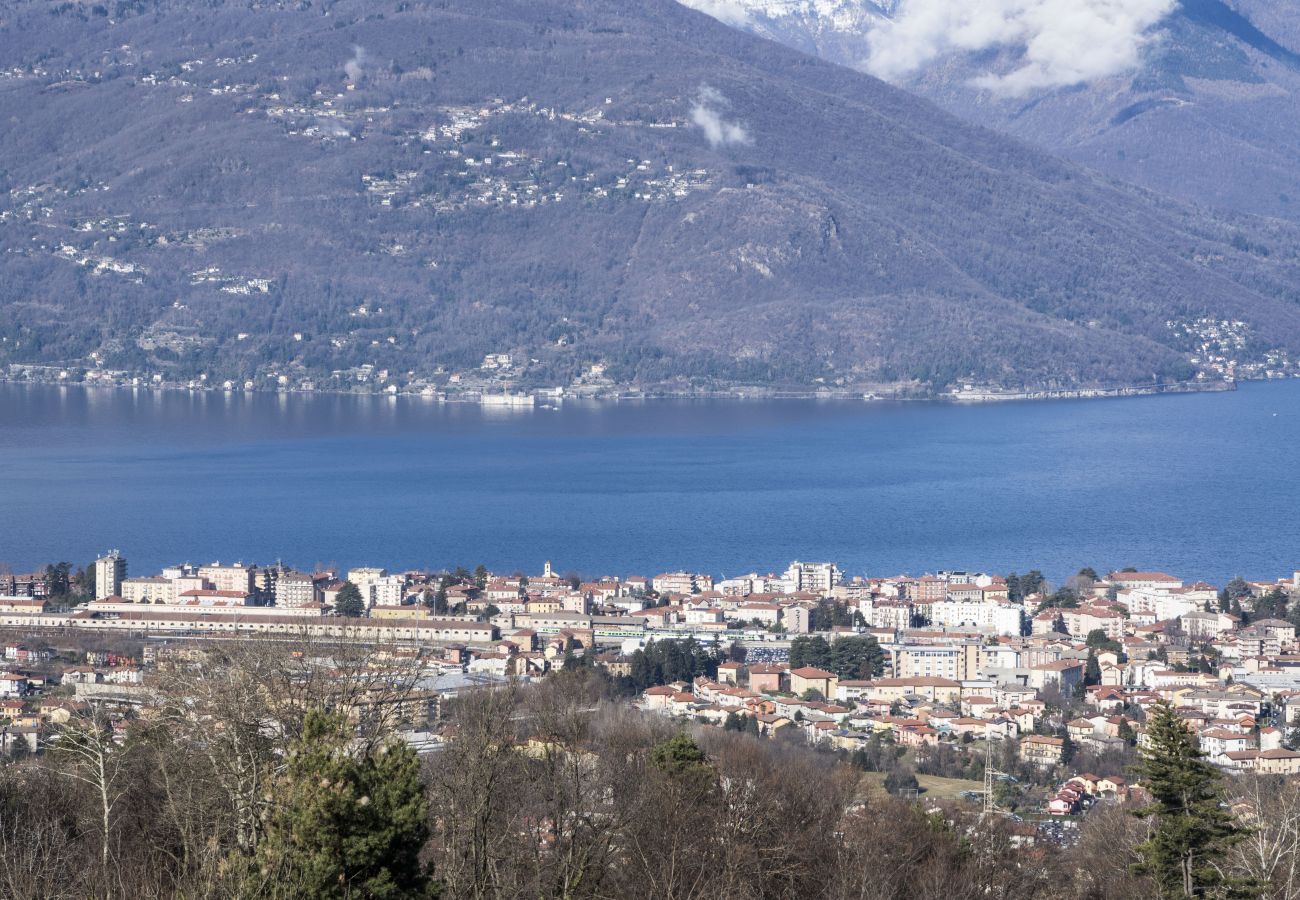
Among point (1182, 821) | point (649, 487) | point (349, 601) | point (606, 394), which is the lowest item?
point (349, 601)

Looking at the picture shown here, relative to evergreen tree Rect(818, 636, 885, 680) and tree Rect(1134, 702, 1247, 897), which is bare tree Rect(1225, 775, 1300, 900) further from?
evergreen tree Rect(818, 636, 885, 680)

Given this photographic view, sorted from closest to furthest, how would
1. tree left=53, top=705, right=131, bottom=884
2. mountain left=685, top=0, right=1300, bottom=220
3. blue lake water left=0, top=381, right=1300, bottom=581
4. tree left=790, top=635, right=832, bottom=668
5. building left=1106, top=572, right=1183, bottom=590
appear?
tree left=53, top=705, right=131, bottom=884 → tree left=790, top=635, right=832, bottom=668 → building left=1106, top=572, right=1183, bottom=590 → blue lake water left=0, top=381, right=1300, bottom=581 → mountain left=685, top=0, right=1300, bottom=220

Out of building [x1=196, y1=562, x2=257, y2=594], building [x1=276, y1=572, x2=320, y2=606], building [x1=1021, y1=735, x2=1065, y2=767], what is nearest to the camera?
building [x1=1021, y1=735, x2=1065, y2=767]

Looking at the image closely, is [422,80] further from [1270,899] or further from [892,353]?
[1270,899]

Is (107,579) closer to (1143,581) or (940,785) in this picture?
(1143,581)

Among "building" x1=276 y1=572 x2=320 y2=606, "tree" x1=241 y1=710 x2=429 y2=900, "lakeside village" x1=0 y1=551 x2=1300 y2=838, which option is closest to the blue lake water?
"lakeside village" x1=0 y1=551 x2=1300 y2=838

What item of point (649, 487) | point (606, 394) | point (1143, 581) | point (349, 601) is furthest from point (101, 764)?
point (606, 394)

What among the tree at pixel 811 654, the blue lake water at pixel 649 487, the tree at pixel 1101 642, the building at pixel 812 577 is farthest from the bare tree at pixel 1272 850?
the blue lake water at pixel 649 487
